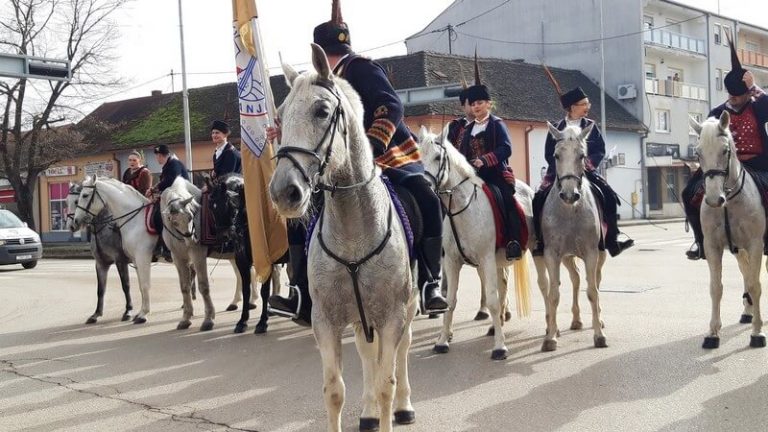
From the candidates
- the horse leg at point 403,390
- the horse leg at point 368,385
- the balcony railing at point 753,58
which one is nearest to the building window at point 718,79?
the balcony railing at point 753,58

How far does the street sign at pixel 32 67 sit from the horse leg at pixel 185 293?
6.42 meters

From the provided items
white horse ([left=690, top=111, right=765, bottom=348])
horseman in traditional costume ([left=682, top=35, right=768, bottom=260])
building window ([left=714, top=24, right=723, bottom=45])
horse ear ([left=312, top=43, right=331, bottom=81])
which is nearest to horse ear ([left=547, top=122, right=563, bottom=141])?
white horse ([left=690, top=111, right=765, bottom=348])

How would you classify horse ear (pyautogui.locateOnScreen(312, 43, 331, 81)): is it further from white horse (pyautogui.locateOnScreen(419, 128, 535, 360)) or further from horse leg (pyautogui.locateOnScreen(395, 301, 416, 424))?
white horse (pyautogui.locateOnScreen(419, 128, 535, 360))

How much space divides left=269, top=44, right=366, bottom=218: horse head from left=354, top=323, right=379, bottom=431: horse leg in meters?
1.60

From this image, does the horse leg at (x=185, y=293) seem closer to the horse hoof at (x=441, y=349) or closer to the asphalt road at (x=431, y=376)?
the asphalt road at (x=431, y=376)

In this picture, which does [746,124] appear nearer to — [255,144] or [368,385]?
[368,385]

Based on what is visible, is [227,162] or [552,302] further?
[227,162]

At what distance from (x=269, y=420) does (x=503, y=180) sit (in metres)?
4.16

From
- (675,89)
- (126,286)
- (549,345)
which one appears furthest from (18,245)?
(675,89)

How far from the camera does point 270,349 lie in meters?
8.97

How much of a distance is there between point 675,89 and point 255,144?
142 ft

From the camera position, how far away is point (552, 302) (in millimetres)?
8242

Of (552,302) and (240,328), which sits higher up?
(552,302)

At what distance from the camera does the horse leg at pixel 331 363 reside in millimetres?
4645
